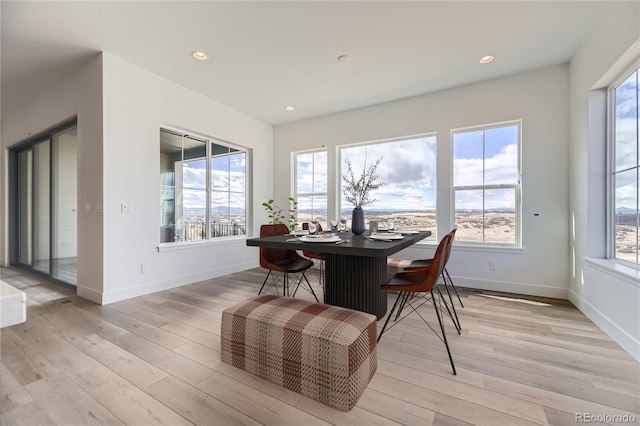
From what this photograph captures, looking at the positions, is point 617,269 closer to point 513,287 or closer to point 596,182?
point 596,182

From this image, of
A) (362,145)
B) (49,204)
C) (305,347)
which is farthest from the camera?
(362,145)

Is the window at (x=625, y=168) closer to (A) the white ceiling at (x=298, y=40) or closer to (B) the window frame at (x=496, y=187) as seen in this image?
(A) the white ceiling at (x=298, y=40)

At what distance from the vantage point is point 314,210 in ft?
Result: 16.5

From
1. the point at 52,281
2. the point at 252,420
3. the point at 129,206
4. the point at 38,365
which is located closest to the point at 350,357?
the point at 252,420

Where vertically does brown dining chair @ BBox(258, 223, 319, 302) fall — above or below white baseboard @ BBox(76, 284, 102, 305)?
above

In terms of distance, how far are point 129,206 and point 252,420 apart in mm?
2938

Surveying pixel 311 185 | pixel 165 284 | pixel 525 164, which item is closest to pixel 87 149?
pixel 165 284

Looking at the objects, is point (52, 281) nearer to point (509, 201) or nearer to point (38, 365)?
point (38, 365)

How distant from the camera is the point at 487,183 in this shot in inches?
143

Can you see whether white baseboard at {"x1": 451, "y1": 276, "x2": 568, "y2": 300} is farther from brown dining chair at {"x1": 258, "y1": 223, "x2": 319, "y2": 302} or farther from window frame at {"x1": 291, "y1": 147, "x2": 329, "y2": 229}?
window frame at {"x1": 291, "y1": 147, "x2": 329, "y2": 229}

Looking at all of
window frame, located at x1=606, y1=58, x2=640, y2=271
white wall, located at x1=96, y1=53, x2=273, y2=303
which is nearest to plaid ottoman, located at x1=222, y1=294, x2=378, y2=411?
white wall, located at x1=96, y1=53, x2=273, y2=303

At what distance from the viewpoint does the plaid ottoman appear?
55.9 inches

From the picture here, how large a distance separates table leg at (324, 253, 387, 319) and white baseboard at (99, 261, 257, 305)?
2.36 meters

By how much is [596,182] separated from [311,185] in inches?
150
